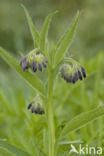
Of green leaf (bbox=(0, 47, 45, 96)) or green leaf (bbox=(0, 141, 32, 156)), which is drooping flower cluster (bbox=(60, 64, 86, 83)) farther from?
green leaf (bbox=(0, 141, 32, 156))

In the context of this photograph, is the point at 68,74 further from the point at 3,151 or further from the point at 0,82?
the point at 0,82

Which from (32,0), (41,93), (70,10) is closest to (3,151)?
(41,93)

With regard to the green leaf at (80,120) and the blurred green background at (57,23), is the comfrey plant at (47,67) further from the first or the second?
the blurred green background at (57,23)

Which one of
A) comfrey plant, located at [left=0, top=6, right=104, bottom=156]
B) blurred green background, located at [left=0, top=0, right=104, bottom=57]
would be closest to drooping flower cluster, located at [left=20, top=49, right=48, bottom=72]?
comfrey plant, located at [left=0, top=6, right=104, bottom=156]

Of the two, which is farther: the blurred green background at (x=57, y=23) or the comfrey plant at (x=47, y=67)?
the blurred green background at (x=57, y=23)

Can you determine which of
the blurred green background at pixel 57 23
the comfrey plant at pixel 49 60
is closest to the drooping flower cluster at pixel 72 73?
the comfrey plant at pixel 49 60
